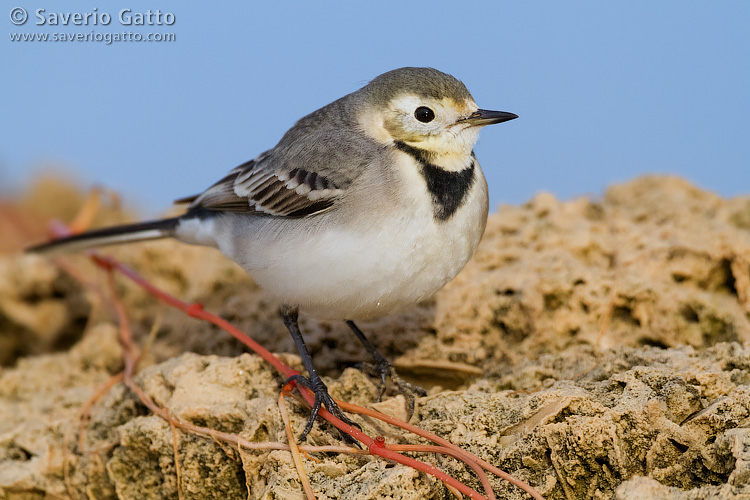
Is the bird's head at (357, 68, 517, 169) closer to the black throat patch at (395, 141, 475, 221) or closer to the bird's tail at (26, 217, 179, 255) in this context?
the black throat patch at (395, 141, 475, 221)

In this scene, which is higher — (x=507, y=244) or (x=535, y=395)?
(x=507, y=244)

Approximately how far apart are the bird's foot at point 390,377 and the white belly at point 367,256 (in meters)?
0.47

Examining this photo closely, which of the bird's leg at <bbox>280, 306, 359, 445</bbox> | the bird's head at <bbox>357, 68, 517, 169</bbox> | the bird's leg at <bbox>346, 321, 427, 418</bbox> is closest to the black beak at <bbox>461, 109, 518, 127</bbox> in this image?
the bird's head at <bbox>357, 68, 517, 169</bbox>

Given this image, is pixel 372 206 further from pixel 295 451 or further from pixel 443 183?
pixel 295 451

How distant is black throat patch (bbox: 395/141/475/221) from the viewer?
4.22 meters

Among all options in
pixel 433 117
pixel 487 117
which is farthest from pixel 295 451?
pixel 487 117

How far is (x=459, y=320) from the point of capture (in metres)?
5.46

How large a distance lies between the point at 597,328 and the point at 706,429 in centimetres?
176

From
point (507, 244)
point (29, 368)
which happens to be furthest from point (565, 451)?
point (29, 368)

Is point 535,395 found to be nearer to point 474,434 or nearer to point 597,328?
point 474,434

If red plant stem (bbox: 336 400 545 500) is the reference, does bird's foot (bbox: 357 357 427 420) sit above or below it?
above

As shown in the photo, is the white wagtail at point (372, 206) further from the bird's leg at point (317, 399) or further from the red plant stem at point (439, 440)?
the red plant stem at point (439, 440)

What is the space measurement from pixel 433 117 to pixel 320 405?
1860mm

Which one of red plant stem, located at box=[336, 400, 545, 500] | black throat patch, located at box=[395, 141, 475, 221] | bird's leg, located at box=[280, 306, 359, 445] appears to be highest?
black throat patch, located at box=[395, 141, 475, 221]
